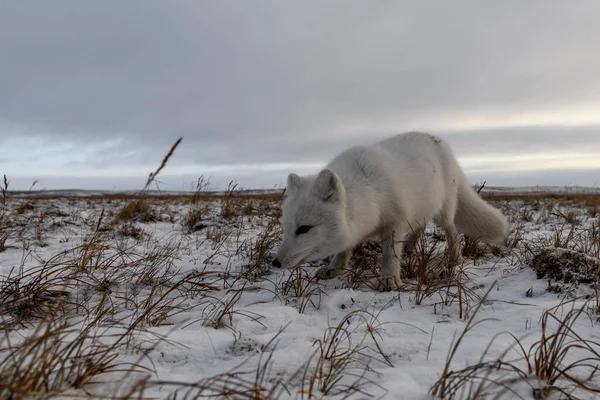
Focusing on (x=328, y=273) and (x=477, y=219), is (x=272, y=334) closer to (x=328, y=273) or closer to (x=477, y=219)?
(x=328, y=273)

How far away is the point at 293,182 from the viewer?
3.62m

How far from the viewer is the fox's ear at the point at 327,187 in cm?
317

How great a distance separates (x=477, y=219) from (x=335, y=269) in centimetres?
205

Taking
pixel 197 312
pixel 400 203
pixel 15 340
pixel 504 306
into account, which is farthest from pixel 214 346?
pixel 400 203

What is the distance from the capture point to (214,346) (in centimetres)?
188

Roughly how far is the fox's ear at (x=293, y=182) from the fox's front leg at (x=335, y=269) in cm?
84

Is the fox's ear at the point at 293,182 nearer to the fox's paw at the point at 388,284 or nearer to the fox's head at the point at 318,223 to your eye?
the fox's head at the point at 318,223

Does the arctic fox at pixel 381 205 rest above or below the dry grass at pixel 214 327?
above

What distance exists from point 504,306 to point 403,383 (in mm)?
1483

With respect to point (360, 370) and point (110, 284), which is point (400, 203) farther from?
point (110, 284)

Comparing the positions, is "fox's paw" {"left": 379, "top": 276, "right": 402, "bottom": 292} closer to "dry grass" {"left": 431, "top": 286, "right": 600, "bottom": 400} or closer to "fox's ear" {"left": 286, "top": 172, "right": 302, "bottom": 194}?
"fox's ear" {"left": 286, "top": 172, "right": 302, "bottom": 194}

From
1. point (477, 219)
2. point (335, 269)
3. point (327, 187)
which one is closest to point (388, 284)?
point (335, 269)

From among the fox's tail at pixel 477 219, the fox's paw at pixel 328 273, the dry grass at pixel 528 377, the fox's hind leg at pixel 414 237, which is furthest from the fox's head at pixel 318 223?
the fox's tail at pixel 477 219

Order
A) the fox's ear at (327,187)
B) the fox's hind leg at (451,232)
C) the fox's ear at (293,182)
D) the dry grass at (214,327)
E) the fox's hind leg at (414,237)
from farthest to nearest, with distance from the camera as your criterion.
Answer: the fox's hind leg at (451,232) < the fox's hind leg at (414,237) < the fox's ear at (293,182) < the fox's ear at (327,187) < the dry grass at (214,327)
